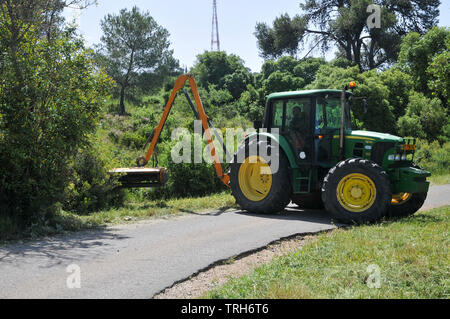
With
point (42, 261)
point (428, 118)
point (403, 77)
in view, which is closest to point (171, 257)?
point (42, 261)

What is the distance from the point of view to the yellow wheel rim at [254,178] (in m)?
9.59

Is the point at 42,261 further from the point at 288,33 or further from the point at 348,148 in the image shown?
the point at 288,33

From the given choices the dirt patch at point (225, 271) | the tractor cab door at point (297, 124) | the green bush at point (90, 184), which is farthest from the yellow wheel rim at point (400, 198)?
the green bush at point (90, 184)

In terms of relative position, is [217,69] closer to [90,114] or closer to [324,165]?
[324,165]

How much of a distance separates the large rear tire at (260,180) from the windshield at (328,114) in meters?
1.04

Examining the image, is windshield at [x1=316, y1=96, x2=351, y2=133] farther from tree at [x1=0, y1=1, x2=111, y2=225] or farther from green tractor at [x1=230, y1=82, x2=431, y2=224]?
tree at [x1=0, y1=1, x2=111, y2=225]

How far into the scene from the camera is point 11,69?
7406 millimetres

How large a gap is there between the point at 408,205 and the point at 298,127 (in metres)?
2.71

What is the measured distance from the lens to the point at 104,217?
28.8 ft

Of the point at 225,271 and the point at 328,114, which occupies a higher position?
the point at 328,114

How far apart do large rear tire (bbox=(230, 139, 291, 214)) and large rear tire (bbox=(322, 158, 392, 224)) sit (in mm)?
1172

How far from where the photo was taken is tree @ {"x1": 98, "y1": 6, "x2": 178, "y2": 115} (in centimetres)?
3412

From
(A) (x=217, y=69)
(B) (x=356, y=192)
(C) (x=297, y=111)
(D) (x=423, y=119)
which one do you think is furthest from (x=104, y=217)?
(A) (x=217, y=69)

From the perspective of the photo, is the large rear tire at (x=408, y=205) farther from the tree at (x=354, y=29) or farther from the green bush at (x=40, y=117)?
the tree at (x=354, y=29)
